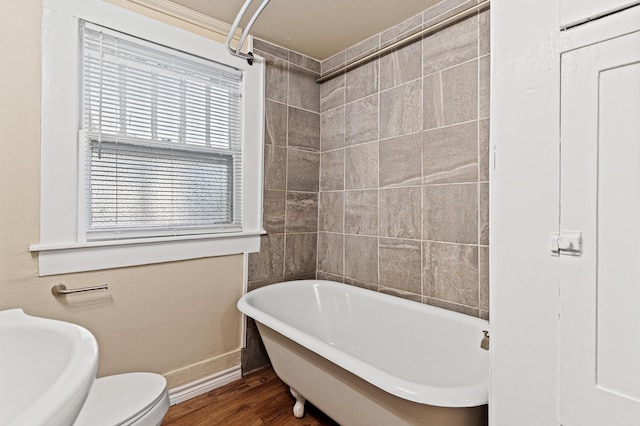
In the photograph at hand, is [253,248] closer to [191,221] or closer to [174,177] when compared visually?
[191,221]

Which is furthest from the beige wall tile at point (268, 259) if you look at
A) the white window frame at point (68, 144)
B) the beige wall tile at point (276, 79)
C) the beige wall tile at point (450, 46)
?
the beige wall tile at point (450, 46)

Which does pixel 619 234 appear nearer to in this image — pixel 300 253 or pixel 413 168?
pixel 413 168

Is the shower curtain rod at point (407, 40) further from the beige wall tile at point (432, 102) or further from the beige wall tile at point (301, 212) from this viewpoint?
the beige wall tile at point (301, 212)

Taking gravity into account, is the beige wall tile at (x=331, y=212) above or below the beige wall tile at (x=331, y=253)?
above

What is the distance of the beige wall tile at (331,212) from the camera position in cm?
256

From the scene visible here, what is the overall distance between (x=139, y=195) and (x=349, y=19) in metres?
1.65

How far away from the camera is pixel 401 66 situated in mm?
2152

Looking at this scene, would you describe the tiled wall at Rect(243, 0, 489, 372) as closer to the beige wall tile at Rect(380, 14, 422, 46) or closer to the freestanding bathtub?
the beige wall tile at Rect(380, 14, 422, 46)

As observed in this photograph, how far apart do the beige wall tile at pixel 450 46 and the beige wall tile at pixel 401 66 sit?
0.16ft

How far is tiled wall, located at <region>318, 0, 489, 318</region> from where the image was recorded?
180 centimetres

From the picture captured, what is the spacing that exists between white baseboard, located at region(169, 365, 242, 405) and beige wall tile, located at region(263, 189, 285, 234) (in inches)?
38.0

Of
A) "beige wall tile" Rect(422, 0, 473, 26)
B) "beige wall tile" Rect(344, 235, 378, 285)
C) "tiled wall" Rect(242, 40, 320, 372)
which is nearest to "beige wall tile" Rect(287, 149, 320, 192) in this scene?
"tiled wall" Rect(242, 40, 320, 372)

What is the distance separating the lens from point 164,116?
6.37ft

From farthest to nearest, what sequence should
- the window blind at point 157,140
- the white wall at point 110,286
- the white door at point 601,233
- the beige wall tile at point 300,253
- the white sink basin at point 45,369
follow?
the beige wall tile at point 300,253 → the window blind at point 157,140 → the white wall at point 110,286 → the white door at point 601,233 → the white sink basin at point 45,369
